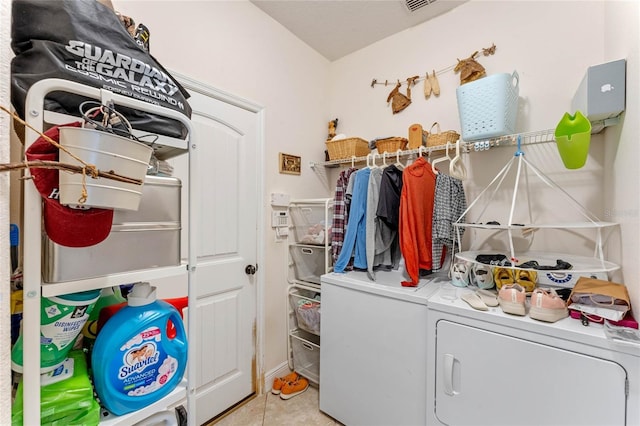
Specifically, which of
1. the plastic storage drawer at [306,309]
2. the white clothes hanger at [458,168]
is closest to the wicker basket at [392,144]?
the white clothes hanger at [458,168]

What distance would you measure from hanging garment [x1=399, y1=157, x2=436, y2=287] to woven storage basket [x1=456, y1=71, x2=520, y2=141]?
37 cm

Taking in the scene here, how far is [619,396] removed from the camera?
955 millimetres

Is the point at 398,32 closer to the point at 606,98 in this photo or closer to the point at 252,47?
the point at 252,47

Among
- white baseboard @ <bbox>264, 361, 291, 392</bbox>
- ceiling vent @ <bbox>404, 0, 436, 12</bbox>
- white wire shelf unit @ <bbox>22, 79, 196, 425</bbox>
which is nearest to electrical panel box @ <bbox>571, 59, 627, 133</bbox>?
ceiling vent @ <bbox>404, 0, 436, 12</bbox>

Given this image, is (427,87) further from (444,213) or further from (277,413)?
(277,413)

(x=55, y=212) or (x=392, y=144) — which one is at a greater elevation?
(x=392, y=144)

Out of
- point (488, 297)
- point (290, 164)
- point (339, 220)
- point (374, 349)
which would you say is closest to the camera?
point (488, 297)

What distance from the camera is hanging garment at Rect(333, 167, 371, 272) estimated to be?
1.85 m

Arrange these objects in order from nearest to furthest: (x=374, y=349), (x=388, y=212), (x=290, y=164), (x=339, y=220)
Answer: (x=374, y=349) < (x=388, y=212) < (x=339, y=220) < (x=290, y=164)

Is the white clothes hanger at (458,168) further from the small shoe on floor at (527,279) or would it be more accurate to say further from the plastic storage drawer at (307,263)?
the plastic storage drawer at (307,263)

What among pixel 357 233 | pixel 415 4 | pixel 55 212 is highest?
pixel 415 4

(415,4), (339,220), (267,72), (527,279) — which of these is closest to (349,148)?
(339,220)

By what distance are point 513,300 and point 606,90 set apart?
3.32ft

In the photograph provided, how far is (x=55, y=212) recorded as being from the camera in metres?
0.55
